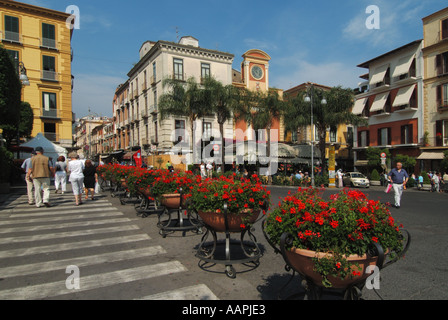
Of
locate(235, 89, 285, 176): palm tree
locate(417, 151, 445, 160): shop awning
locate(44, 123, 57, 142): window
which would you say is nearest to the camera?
locate(235, 89, 285, 176): palm tree

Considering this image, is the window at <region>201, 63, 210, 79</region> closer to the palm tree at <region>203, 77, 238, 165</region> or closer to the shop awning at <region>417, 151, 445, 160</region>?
the palm tree at <region>203, 77, 238, 165</region>

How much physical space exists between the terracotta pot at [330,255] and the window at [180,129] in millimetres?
29143

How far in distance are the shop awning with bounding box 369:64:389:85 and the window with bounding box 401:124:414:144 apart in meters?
5.98

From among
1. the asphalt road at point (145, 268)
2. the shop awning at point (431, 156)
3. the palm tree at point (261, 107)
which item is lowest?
the asphalt road at point (145, 268)

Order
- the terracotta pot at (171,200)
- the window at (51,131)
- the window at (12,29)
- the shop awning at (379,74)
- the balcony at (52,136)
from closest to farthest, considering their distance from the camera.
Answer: the terracotta pot at (171,200) → the window at (12,29) → the balcony at (52,136) → the window at (51,131) → the shop awning at (379,74)

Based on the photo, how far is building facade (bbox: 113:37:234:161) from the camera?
30.4 m

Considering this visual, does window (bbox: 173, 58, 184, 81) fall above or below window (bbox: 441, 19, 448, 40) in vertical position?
below

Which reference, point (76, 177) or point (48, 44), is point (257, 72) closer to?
point (48, 44)

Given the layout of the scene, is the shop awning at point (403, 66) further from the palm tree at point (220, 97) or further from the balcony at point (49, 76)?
the balcony at point (49, 76)

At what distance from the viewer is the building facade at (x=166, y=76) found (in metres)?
30.4

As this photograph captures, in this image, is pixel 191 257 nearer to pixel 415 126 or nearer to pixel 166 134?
pixel 166 134

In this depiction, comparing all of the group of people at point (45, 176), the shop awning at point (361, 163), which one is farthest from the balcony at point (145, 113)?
the shop awning at point (361, 163)

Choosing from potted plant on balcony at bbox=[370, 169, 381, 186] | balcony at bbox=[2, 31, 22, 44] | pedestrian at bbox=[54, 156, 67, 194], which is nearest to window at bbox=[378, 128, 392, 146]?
potted plant on balcony at bbox=[370, 169, 381, 186]

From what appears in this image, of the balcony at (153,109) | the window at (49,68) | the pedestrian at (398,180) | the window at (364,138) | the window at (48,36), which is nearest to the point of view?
the pedestrian at (398,180)
